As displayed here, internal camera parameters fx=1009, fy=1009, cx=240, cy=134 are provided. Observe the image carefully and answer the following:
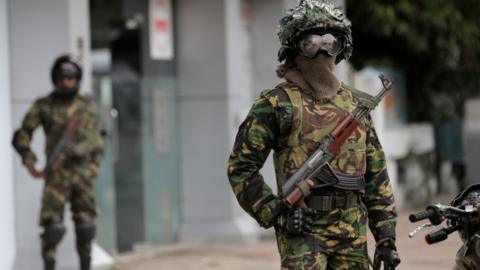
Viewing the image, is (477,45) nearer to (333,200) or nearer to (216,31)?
(216,31)

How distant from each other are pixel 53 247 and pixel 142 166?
2.78 m

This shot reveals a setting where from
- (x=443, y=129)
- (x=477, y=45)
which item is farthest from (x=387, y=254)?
(x=443, y=129)

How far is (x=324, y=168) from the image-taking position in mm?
4430

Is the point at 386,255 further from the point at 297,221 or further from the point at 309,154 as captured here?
the point at 309,154

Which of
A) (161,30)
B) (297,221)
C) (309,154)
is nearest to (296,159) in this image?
(309,154)

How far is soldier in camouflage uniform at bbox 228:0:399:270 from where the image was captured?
14.6 feet

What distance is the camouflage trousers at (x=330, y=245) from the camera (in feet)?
Answer: 14.6

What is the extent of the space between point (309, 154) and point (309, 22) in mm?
592

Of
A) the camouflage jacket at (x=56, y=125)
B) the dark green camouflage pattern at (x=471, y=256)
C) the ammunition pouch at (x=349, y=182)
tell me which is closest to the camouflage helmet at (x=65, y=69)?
the camouflage jacket at (x=56, y=125)

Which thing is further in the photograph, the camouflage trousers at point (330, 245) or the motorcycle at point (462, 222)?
the camouflage trousers at point (330, 245)

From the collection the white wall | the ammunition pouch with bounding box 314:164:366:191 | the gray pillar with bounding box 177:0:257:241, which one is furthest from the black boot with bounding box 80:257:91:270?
the ammunition pouch with bounding box 314:164:366:191

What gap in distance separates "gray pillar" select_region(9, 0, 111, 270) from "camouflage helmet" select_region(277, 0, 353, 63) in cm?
441

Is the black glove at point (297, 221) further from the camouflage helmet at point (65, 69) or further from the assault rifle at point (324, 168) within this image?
the camouflage helmet at point (65, 69)

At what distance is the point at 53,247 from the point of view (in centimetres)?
799
